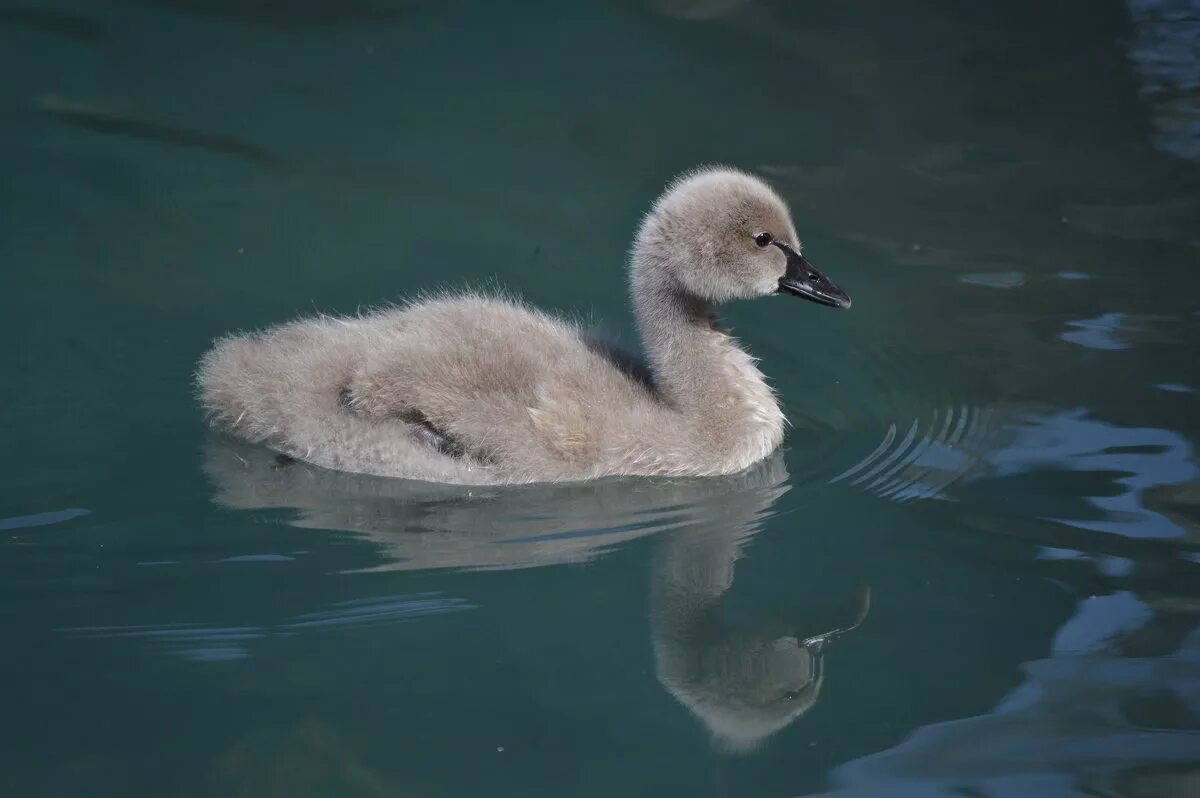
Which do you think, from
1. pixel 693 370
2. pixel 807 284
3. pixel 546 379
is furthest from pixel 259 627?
pixel 807 284

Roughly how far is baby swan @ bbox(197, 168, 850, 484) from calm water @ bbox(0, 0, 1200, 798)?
0.46ft

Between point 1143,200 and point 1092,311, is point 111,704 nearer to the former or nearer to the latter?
point 1092,311

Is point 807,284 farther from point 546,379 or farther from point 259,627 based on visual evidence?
point 259,627

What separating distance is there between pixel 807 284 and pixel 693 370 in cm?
55

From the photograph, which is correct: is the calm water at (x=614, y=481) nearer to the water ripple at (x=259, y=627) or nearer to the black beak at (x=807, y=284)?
the water ripple at (x=259, y=627)

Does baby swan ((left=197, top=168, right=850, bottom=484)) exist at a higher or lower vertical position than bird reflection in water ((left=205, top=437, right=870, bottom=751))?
higher

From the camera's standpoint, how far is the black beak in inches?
240

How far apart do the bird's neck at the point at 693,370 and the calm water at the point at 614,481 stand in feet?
0.59

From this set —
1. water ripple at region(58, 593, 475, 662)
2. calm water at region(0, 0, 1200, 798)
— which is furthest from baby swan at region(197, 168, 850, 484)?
water ripple at region(58, 593, 475, 662)

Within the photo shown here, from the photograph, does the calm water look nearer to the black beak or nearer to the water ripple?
the water ripple

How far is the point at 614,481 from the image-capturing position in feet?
19.2

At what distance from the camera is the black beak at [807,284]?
240 inches

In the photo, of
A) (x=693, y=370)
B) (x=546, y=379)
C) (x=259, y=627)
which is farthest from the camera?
(x=693, y=370)

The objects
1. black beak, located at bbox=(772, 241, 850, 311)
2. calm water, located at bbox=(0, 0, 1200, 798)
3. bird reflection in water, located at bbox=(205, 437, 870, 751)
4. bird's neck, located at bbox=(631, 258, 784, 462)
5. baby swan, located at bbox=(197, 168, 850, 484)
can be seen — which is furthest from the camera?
black beak, located at bbox=(772, 241, 850, 311)
